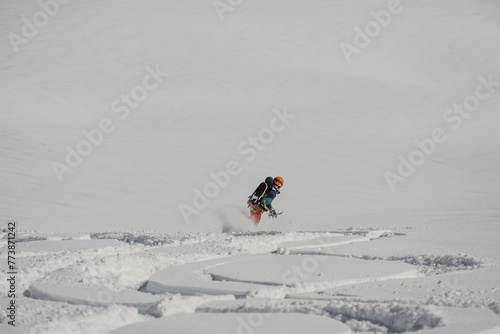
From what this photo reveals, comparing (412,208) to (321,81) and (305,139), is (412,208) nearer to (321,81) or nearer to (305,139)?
(305,139)

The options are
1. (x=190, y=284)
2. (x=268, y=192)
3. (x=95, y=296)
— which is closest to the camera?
(x=95, y=296)

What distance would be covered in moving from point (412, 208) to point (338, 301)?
9049mm

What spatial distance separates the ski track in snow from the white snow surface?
0.03 m

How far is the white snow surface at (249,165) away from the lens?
452cm

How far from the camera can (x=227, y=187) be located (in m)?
15.0

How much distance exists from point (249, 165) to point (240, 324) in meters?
13.2

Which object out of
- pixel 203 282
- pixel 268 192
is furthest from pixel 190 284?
pixel 268 192

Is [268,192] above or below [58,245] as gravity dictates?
above

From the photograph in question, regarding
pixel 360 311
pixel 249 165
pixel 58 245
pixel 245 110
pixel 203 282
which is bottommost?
pixel 58 245

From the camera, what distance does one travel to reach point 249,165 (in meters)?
17.0

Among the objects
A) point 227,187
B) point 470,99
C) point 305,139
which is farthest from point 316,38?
point 227,187

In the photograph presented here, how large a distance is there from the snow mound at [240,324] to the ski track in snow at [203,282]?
0.12 m

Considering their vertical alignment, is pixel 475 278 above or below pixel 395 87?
below

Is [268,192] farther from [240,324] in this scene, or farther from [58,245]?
[240,324]
